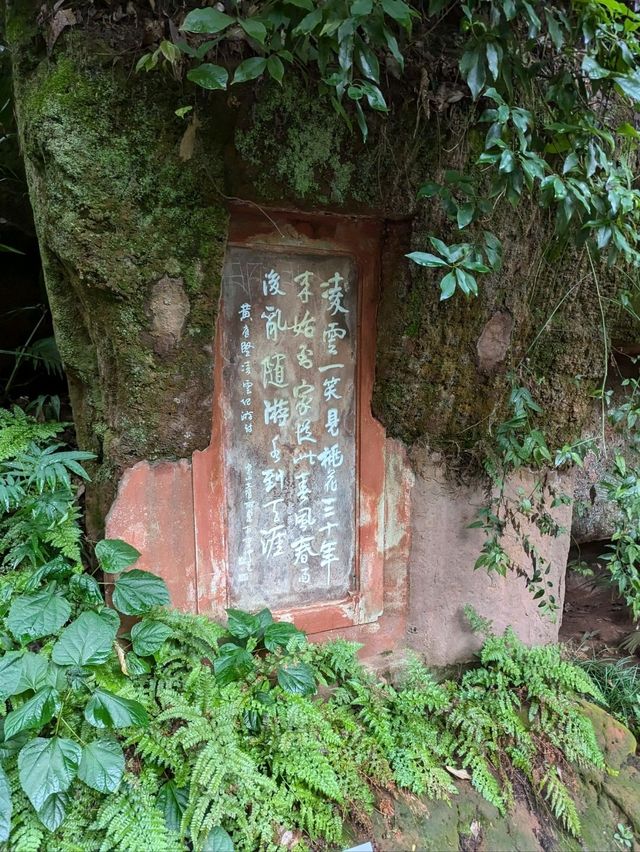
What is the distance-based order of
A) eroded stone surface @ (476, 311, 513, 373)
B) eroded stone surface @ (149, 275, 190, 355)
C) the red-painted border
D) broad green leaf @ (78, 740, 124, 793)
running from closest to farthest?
broad green leaf @ (78, 740, 124, 793), eroded stone surface @ (149, 275, 190, 355), the red-painted border, eroded stone surface @ (476, 311, 513, 373)

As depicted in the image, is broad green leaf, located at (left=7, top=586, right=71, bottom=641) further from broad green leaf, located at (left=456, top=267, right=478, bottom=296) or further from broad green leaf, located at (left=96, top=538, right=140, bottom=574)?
broad green leaf, located at (left=456, top=267, right=478, bottom=296)

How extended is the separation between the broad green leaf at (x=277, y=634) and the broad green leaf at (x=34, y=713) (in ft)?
2.52

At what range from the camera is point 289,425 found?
2576 mm

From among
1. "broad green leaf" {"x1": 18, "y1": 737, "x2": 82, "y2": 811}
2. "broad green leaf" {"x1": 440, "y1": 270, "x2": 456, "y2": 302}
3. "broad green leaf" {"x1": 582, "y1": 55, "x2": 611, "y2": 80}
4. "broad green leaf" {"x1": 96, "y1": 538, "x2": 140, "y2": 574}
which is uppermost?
"broad green leaf" {"x1": 582, "y1": 55, "x2": 611, "y2": 80}

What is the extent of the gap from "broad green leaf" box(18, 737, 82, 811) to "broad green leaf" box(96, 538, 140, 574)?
0.55 metres

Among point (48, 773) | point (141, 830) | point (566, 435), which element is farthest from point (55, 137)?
point (566, 435)

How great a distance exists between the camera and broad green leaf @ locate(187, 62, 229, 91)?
5.81 feet

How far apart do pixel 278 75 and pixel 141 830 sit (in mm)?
2373

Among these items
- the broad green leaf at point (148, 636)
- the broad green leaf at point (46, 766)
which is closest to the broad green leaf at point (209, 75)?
the broad green leaf at point (148, 636)

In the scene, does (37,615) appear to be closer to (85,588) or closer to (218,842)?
(85,588)

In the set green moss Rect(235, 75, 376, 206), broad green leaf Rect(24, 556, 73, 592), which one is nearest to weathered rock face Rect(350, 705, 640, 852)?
broad green leaf Rect(24, 556, 73, 592)

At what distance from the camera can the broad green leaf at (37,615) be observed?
1.85 metres

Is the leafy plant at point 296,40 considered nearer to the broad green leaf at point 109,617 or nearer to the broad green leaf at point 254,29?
the broad green leaf at point 254,29

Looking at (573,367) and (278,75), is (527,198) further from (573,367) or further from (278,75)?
(278,75)
